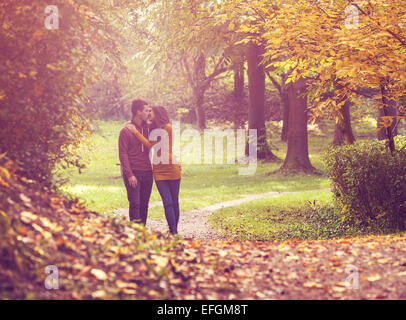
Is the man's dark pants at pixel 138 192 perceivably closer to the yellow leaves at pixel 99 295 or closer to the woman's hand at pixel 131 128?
the woman's hand at pixel 131 128

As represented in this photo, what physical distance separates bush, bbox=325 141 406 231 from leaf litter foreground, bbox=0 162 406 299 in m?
3.39

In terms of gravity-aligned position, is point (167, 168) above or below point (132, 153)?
below

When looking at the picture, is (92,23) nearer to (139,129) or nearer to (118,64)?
(139,129)

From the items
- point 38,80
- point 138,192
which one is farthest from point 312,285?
point 38,80

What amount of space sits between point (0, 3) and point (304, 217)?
797cm

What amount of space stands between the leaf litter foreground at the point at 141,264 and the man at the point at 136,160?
1.58 metres

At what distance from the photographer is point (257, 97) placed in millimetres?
21578

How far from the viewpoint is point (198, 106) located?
31.9m

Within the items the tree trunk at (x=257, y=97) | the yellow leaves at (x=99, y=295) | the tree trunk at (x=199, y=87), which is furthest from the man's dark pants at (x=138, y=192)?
the tree trunk at (x=199, y=87)

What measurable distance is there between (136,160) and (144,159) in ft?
0.38

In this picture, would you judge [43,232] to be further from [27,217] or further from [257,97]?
[257,97]
